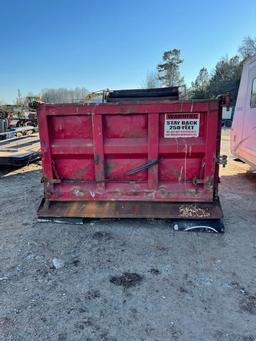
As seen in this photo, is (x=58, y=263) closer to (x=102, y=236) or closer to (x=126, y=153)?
A: (x=102, y=236)

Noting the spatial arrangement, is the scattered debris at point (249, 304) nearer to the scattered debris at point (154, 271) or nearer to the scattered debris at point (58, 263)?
the scattered debris at point (154, 271)

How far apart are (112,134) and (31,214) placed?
172cm

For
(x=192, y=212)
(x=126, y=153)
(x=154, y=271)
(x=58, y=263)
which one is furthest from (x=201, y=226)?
(x=58, y=263)

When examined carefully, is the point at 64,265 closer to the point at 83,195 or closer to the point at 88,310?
the point at 88,310

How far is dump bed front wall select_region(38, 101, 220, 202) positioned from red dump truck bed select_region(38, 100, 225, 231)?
0.04ft

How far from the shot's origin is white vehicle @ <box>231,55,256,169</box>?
202 inches

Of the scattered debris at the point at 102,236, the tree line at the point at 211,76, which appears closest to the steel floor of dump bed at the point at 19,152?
the scattered debris at the point at 102,236

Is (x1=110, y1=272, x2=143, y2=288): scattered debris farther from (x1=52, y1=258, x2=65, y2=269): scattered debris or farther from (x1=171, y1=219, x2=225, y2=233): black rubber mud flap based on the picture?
(x1=171, y1=219, x2=225, y2=233): black rubber mud flap

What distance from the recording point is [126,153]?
3.37m

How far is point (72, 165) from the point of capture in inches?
140

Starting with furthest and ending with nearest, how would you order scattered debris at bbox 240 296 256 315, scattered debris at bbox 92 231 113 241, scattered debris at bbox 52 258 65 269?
scattered debris at bbox 92 231 113 241
scattered debris at bbox 52 258 65 269
scattered debris at bbox 240 296 256 315

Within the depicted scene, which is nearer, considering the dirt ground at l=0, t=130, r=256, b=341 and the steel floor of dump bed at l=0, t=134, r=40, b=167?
the dirt ground at l=0, t=130, r=256, b=341

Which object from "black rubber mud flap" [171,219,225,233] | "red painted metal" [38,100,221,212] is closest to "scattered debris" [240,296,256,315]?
"black rubber mud flap" [171,219,225,233]

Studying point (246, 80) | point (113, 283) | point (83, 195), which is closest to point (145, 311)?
point (113, 283)
